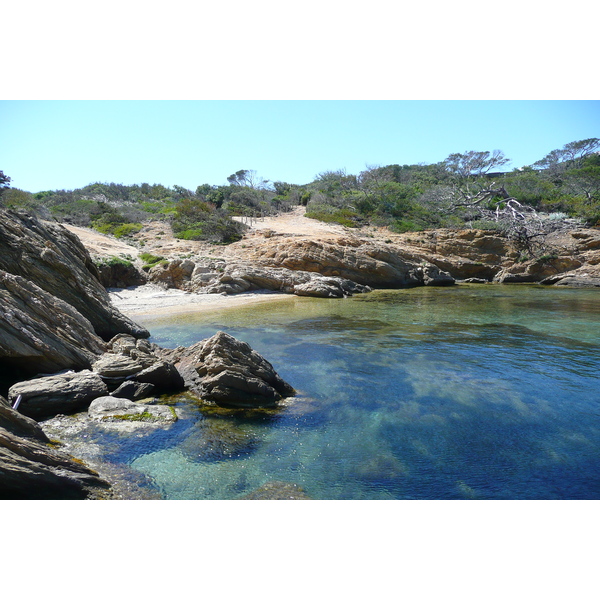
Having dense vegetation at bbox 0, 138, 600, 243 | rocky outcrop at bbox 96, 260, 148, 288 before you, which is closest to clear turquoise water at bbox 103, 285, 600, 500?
rocky outcrop at bbox 96, 260, 148, 288

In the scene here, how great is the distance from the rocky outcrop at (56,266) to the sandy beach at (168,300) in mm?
6050

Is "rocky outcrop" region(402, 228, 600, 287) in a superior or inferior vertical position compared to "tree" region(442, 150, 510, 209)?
inferior

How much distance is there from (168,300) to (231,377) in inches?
556

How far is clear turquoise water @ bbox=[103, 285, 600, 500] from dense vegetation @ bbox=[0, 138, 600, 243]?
20.7 m

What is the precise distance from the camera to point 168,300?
21219 millimetres

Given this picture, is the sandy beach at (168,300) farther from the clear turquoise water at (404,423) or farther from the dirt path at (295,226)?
the dirt path at (295,226)

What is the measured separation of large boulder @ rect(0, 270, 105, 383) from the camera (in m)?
7.56

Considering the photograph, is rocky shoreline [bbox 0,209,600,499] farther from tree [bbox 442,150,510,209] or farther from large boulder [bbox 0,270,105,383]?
tree [bbox 442,150,510,209]

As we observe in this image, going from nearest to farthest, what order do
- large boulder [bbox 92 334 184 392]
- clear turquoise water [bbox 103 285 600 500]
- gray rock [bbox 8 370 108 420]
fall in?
clear turquoise water [bbox 103 285 600 500], gray rock [bbox 8 370 108 420], large boulder [bbox 92 334 184 392]

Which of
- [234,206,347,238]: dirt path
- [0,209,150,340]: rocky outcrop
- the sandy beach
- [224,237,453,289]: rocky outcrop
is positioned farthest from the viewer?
[234,206,347,238]: dirt path

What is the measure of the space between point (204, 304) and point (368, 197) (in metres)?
27.8

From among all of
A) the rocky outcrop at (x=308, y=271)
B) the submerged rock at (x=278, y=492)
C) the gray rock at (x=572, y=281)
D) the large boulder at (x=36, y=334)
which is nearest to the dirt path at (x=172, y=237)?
the rocky outcrop at (x=308, y=271)

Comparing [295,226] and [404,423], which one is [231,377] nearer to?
[404,423]

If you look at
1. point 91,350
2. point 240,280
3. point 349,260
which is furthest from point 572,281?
point 91,350
